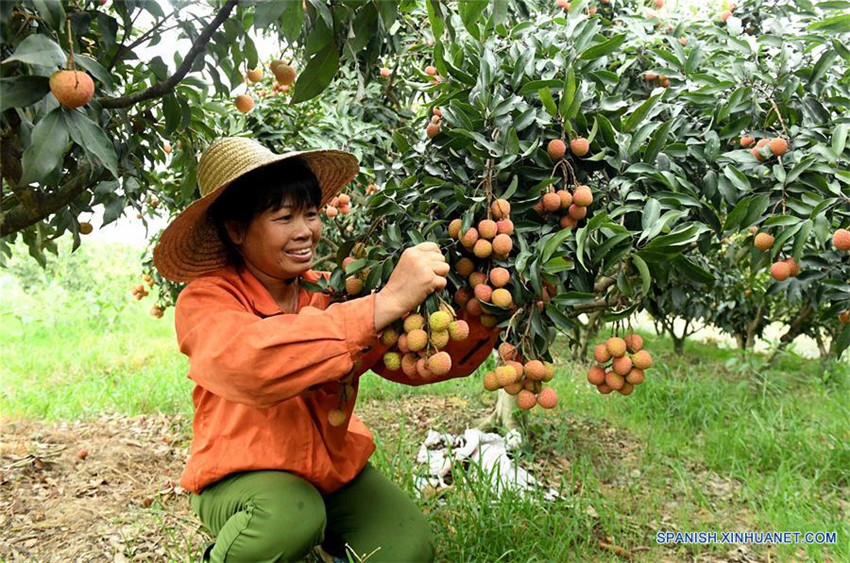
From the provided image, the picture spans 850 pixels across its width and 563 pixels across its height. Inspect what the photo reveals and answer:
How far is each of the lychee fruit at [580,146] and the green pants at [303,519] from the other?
36.6 inches

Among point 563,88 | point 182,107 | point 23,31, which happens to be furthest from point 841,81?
point 23,31

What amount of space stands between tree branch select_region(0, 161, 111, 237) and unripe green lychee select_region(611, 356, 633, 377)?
1.16m

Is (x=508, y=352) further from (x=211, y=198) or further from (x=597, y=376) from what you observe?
(x=211, y=198)

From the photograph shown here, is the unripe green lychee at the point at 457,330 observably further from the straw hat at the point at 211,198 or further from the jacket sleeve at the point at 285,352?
the straw hat at the point at 211,198

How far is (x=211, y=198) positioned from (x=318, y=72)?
40 cm

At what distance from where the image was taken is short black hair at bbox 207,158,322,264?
4.49ft

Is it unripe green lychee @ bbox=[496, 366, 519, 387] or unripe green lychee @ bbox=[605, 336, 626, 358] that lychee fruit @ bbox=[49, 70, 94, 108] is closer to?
unripe green lychee @ bbox=[496, 366, 519, 387]

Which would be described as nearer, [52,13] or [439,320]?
[52,13]

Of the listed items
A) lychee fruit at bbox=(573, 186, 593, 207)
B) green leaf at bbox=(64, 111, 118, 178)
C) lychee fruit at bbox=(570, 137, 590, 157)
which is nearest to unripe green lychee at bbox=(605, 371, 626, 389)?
lychee fruit at bbox=(573, 186, 593, 207)

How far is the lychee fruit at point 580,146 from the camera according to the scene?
1.29 meters

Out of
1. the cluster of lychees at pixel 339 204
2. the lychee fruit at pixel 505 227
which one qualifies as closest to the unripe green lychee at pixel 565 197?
the lychee fruit at pixel 505 227

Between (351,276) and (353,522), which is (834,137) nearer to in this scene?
(351,276)

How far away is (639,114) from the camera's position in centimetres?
130

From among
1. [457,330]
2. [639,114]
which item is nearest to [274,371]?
[457,330]
